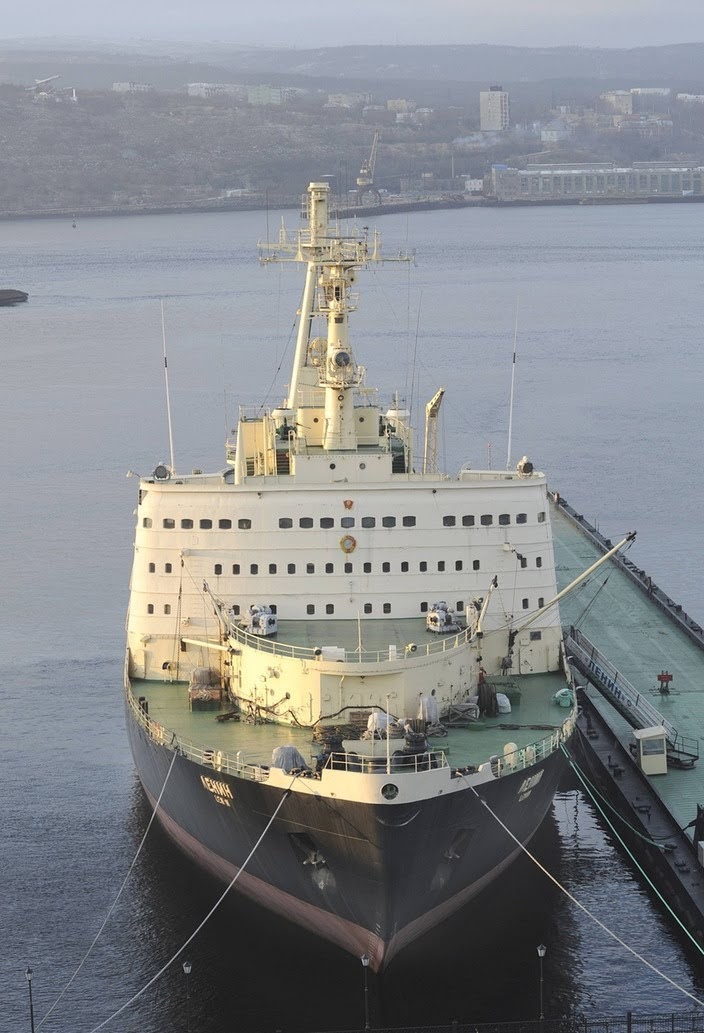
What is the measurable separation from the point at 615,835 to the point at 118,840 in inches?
397

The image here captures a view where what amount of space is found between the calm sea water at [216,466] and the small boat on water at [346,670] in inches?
45.9

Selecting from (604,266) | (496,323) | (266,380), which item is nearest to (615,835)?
(266,380)

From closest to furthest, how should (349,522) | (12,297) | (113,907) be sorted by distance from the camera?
A: (113,907)
(349,522)
(12,297)

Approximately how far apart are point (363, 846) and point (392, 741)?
5.93 ft

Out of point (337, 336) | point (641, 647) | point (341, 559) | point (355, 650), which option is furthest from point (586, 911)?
point (641, 647)

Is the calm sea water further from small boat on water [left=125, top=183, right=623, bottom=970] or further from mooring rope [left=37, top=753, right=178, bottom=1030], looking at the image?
small boat on water [left=125, top=183, right=623, bottom=970]

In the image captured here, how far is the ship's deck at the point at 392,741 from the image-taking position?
2850 cm

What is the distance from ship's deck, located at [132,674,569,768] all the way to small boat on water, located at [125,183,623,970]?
0.06m

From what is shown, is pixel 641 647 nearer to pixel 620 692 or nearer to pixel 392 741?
pixel 620 692

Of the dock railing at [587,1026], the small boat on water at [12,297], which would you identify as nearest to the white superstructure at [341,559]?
the dock railing at [587,1026]

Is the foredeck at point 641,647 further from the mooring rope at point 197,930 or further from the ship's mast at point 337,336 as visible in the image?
the ship's mast at point 337,336

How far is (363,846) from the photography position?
1035 inches

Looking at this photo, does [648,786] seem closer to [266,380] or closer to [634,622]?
[634,622]

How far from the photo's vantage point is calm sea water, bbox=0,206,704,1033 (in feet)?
91.2
